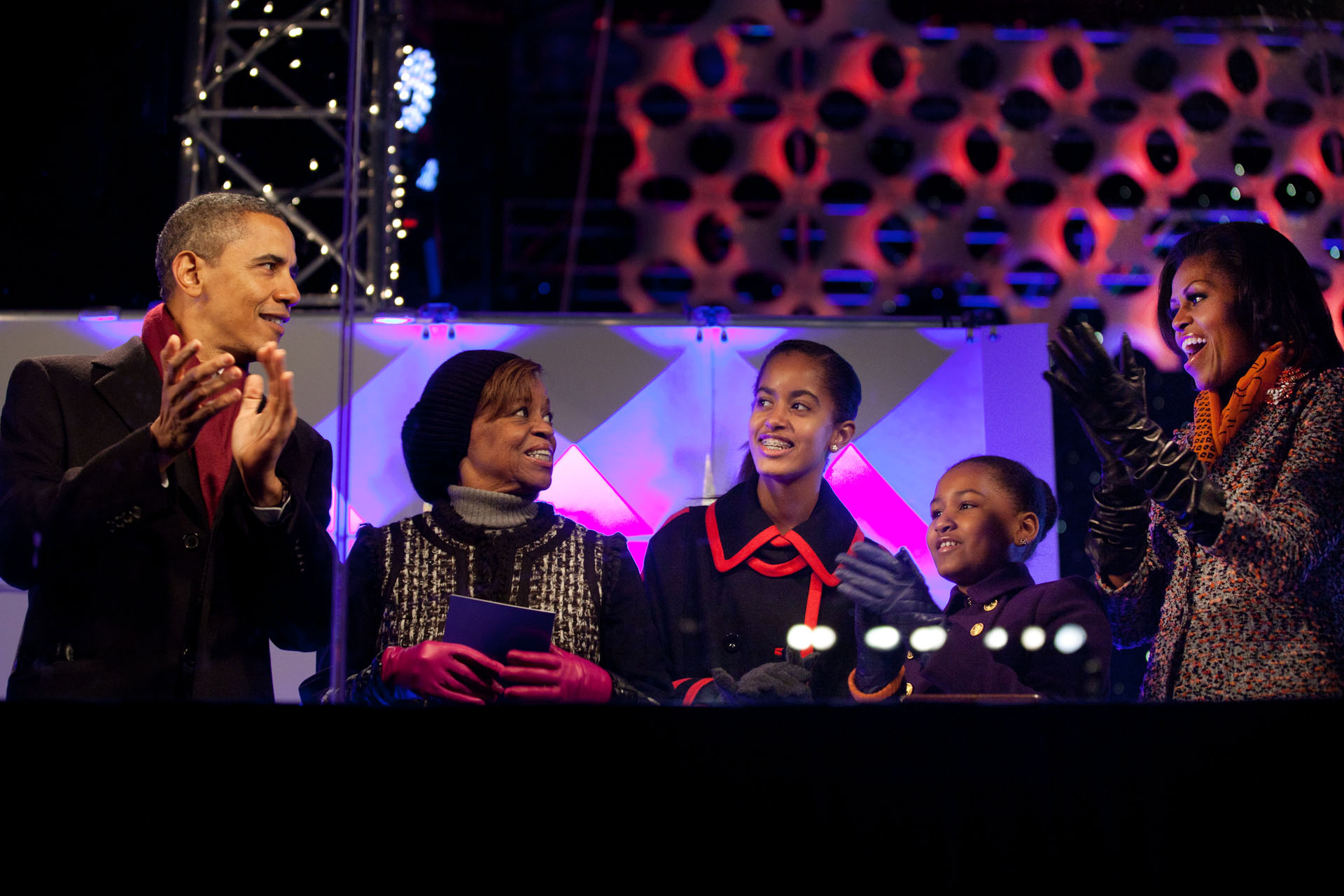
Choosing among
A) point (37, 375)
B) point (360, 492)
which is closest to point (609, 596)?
point (360, 492)

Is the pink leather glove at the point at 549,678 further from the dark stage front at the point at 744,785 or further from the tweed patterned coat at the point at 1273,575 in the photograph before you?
the tweed patterned coat at the point at 1273,575

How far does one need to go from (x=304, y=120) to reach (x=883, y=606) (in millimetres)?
1683

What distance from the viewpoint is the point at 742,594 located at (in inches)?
70.9

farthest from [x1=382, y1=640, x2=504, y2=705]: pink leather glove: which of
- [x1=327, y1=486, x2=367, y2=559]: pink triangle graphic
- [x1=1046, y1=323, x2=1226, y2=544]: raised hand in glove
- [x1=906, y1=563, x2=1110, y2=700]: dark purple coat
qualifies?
[x1=1046, y1=323, x2=1226, y2=544]: raised hand in glove

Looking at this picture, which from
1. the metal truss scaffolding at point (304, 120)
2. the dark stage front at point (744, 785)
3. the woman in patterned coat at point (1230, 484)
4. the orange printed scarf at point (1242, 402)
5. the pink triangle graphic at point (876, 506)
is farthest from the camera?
the metal truss scaffolding at point (304, 120)

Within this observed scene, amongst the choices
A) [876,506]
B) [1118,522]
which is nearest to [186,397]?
[876,506]

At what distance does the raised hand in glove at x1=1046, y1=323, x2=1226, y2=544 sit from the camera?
1.57m

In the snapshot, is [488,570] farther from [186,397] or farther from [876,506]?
[876,506]

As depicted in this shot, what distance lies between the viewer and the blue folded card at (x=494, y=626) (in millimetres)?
1469

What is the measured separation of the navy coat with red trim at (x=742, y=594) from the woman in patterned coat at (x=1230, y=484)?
0.45m

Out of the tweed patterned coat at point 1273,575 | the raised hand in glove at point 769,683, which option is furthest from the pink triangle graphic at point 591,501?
the tweed patterned coat at point 1273,575

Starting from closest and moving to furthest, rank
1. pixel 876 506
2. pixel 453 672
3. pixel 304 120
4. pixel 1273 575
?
1. pixel 453 672
2. pixel 1273 575
3. pixel 876 506
4. pixel 304 120

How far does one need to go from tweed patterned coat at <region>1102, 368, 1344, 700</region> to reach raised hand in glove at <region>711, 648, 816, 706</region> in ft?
1.78

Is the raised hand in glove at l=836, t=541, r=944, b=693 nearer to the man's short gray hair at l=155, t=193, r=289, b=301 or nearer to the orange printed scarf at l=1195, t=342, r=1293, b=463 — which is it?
the orange printed scarf at l=1195, t=342, r=1293, b=463
